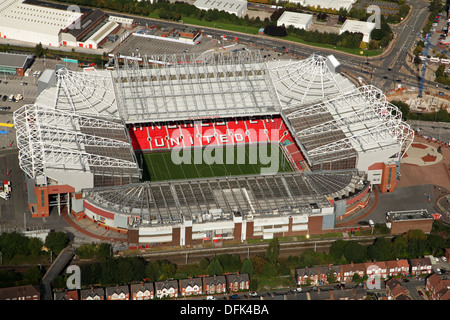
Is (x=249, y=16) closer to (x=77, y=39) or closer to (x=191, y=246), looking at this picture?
(x=77, y=39)

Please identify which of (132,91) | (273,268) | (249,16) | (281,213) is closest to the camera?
(273,268)

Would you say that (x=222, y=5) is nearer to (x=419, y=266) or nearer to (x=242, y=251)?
(x=242, y=251)

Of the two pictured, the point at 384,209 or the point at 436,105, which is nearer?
the point at 384,209

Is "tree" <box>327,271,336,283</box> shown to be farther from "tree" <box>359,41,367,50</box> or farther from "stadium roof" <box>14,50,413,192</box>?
"tree" <box>359,41,367,50</box>

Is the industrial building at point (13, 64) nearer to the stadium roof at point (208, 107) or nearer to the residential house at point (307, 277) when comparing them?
the stadium roof at point (208, 107)

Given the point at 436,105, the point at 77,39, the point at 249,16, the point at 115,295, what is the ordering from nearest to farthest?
1. the point at 115,295
2. the point at 436,105
3. the point at 77,39
4. the point at 249,16

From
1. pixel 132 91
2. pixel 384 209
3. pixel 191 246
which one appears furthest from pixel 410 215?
pixel 132 91
